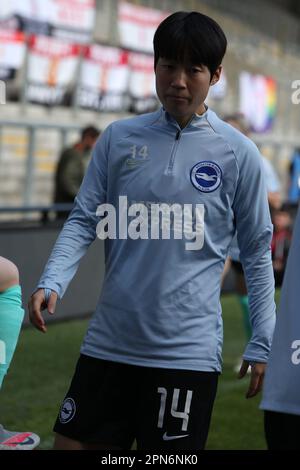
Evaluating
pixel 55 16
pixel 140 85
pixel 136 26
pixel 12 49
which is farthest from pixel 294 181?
pixel 12 49

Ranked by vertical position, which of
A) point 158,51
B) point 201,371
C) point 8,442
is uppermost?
point 158,51

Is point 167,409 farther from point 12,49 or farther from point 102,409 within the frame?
point 12,49

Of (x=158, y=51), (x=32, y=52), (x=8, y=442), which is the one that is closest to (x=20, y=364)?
(x=8, y=442)

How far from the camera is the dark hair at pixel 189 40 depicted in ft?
10.5

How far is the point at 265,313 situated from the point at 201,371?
0.26 metres

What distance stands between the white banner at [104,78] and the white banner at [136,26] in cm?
28

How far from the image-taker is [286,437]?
9.06ft

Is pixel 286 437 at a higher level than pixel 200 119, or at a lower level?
lower

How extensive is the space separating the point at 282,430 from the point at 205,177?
83 centimetres

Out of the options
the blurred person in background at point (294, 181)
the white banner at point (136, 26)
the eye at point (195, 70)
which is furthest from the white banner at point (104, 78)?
the eye at point (195, 70)

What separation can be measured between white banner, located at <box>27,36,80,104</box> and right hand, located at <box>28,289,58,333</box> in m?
10.9

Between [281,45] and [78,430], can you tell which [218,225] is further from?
[281,45]

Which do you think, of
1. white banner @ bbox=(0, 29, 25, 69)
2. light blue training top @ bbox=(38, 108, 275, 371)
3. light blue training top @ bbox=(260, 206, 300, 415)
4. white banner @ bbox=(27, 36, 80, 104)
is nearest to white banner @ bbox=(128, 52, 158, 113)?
white banner @ bbox=(27, 36, 80, 104)

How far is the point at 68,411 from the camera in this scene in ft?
10.8
